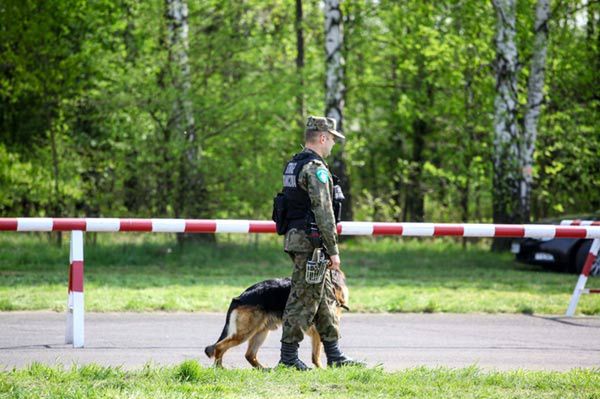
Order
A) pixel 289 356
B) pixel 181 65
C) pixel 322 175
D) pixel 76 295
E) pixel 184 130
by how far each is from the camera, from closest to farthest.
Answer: pixel 322 175 → pixel 289 356 → pixel 76 295 → pixel 184 130 → pixel 181 65

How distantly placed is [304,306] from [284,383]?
0.89 metres

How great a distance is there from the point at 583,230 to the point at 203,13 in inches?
505

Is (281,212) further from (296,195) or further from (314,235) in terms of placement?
(314,235)

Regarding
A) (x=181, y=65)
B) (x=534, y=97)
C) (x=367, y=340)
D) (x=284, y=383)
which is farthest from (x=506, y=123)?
(x=284, y=383)

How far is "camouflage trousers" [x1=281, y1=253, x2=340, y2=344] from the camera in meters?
7.55

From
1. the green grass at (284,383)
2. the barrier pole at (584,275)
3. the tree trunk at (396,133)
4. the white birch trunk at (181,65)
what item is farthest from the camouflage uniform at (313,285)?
the tree trunk at (396,133)

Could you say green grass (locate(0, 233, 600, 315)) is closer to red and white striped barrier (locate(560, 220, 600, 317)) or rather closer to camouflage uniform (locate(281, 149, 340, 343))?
red and white striped barrier (locate(560, 220, 600, 317))

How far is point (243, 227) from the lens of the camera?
32.4ft

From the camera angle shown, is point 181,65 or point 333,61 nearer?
point 181,65

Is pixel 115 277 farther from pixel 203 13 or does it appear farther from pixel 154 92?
pixel 203 13

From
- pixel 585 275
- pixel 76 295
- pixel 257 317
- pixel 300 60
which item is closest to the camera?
pixel 257 317

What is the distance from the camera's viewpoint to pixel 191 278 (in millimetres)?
16094

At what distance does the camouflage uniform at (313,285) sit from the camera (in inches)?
289

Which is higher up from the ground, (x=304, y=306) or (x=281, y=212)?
(x=281, y=212)
